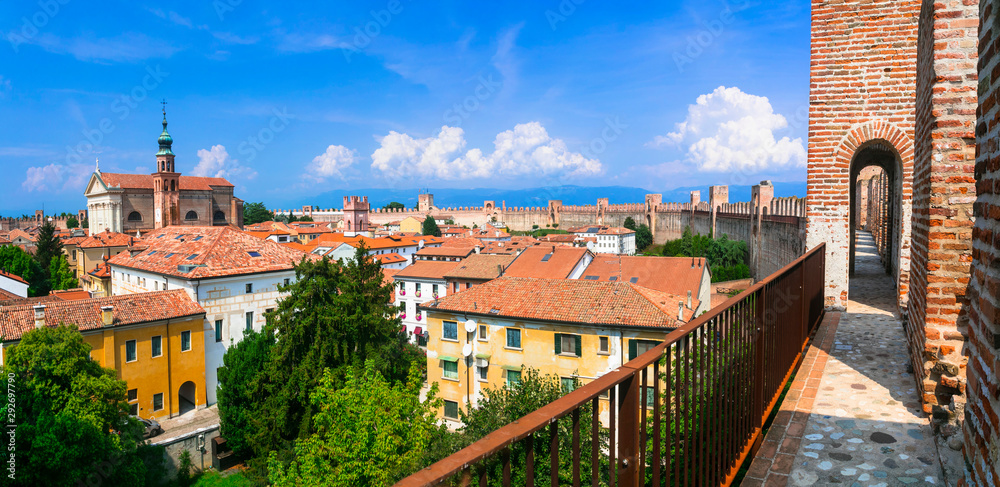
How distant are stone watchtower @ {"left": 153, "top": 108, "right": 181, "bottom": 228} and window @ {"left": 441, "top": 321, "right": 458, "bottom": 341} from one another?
5084 centimetres

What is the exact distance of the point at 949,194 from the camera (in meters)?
4.17

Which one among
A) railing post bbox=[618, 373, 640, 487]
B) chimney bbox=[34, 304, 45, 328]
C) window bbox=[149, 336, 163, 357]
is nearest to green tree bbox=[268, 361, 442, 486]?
window bbox=[149, 336, 163, 357]

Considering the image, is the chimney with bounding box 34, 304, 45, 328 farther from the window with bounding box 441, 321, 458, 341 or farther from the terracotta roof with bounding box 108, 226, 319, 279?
the window with bounding box 441, 321, 458, 341

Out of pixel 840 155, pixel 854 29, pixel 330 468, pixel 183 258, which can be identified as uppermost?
pixel 854 29

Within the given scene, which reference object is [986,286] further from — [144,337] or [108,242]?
[108,242]

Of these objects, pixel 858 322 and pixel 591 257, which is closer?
pixel 858 322

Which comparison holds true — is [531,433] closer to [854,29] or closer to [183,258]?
[854,29]

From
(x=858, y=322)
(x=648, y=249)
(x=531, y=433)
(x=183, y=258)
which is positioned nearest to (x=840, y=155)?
(x=858, y=322)

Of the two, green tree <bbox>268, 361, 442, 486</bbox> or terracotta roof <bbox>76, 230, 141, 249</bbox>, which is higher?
terracotta roof <bbox>76, 230, 141, 249</bbox>

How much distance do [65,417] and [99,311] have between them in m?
7.00

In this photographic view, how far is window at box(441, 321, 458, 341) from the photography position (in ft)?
67.7

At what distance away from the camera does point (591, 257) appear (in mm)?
35719

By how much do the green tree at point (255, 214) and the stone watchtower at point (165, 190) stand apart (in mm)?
28940

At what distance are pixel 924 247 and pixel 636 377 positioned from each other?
4266 millimetres
